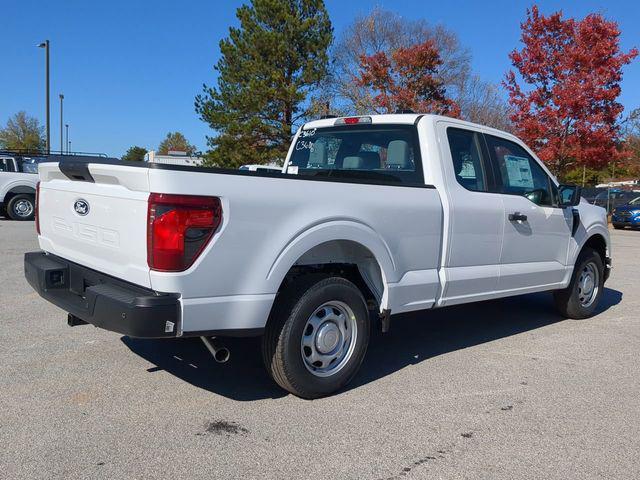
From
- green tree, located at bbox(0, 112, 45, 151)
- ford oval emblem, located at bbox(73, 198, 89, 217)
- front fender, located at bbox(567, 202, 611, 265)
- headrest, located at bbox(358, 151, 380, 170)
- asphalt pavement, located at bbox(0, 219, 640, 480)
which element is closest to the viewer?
asphalt pavement, located at bbox(0, 219, 640, 480)

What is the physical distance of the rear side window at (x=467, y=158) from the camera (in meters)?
5.01

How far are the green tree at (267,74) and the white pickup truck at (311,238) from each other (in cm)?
1886

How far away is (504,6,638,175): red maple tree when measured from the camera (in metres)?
19.9

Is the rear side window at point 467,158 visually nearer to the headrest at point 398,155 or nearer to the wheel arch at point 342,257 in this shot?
the headrest at point 398,155

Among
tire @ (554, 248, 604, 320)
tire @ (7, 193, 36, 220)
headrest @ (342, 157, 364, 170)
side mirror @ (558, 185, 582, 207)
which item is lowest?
tire @ (7, 193, 36, 220)

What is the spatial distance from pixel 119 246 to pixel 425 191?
2282mm

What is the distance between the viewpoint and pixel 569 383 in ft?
15.1

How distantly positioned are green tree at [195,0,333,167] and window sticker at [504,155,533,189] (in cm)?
1854

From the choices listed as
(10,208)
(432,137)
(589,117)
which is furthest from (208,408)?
(589,117)

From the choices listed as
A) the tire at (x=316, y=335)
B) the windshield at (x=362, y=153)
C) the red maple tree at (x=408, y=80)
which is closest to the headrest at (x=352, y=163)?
the windshield at (x=362, y=153)

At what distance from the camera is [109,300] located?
3.35 meters

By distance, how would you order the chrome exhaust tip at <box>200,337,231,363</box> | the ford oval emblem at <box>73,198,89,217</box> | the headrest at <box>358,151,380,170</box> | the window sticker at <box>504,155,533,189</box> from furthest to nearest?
the window sticker at <box>504,155,533,189</box>
the headrest at <box>358,151,380,170</box>
the ford oval emblem at <box>73,198,89,217</box>
the chrome exhaust tip at <box>200,337,231,363</box>

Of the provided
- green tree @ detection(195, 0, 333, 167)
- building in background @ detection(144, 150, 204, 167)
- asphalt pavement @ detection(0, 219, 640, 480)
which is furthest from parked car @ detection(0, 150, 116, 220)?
asphalt pavement @ detection(0, 219, 640, 480)

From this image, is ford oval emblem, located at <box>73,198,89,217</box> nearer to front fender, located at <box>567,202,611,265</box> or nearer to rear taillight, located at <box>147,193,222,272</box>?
rear taillight, located at <box>147,193,222,272</box>
